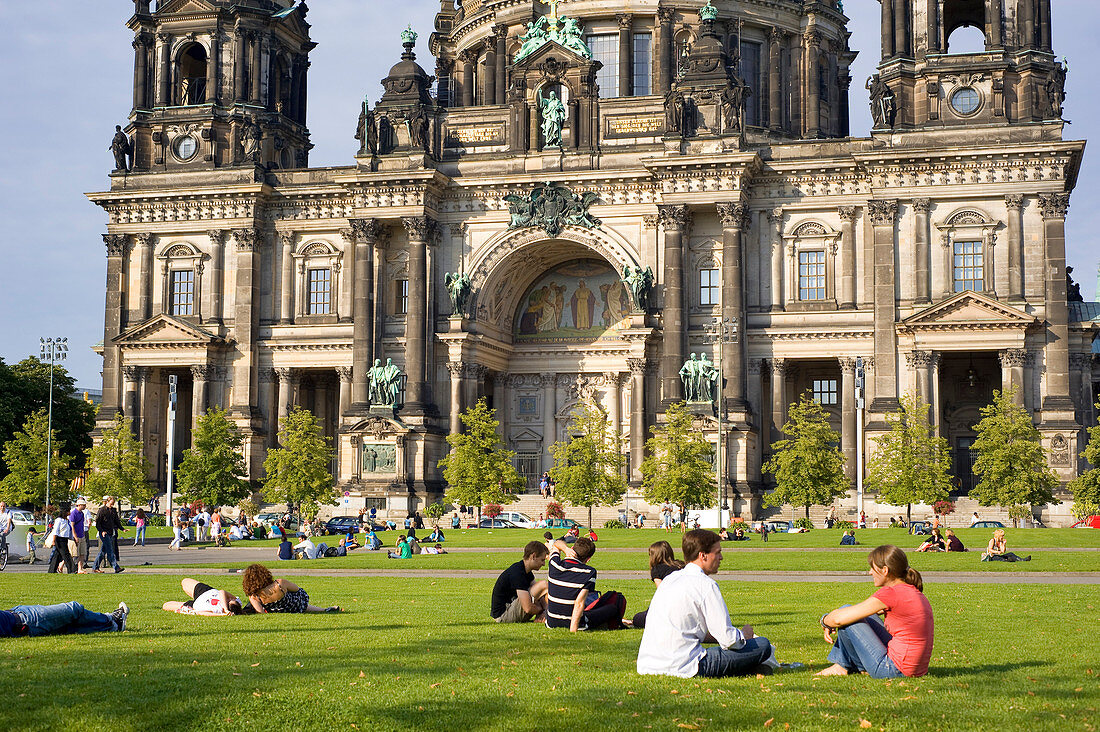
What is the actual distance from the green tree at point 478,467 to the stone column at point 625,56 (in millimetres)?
26234

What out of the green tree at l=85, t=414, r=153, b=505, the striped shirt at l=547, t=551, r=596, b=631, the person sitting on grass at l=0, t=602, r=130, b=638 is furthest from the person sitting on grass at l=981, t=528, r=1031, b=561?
→ the green tree at l=85, t=414, r=153, b=505

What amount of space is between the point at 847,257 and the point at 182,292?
127ft

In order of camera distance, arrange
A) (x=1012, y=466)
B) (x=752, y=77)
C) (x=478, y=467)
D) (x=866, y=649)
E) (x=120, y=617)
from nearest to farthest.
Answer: (x=866, y=649) → (x=120, y=617) → (x=1012, y=466) → (x=478, y=467) → (x=752, y=77)

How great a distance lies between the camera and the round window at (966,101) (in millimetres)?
66500

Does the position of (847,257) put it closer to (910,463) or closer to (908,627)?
→ (910,463)

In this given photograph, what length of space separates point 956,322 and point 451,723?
5741cm

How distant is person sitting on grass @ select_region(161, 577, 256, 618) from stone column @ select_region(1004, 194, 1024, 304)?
53335 mm

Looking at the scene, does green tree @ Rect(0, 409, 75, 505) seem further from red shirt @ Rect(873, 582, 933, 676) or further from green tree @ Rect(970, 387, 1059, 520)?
red shirt @ Rect(873, 582, 933, 676)

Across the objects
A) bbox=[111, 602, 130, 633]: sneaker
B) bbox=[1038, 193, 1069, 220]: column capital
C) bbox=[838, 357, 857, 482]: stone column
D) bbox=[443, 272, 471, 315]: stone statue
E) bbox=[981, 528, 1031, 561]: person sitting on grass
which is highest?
bbox=[1038, 193, 1069, 220]: column capital

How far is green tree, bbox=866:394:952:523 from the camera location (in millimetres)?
57531

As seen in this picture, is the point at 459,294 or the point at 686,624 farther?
the point at 459,294

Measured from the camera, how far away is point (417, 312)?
235ft

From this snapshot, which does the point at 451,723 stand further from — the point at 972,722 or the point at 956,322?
the point at 956,322

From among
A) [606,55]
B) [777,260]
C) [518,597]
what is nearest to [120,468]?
[777,260]
